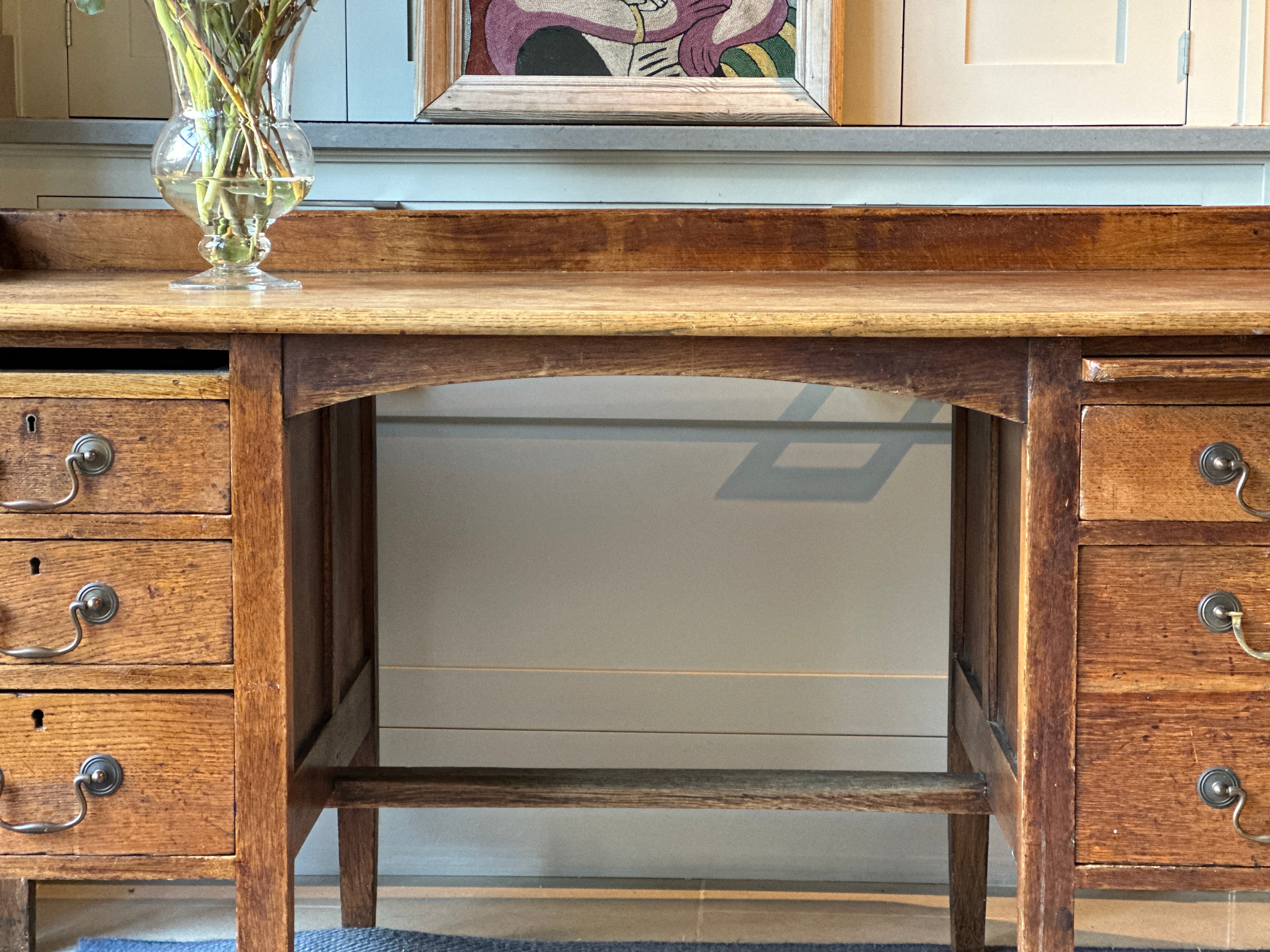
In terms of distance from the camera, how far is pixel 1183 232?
1514 mm

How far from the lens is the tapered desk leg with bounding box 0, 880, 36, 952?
62.2 inches

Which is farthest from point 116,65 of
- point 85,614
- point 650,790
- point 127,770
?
point 650,790

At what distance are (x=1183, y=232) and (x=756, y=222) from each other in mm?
525

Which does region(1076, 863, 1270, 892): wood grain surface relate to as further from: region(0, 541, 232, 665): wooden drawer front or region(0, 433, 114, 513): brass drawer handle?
→ region(0, 433, 114, 513): brass drawer handle

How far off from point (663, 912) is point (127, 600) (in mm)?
963

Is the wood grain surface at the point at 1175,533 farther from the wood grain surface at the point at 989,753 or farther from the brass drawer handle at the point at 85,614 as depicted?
the brass drawer handle at the point at 85,614

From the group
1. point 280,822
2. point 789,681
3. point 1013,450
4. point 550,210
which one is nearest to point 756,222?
point 550,210

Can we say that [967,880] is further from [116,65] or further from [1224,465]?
[116,65]

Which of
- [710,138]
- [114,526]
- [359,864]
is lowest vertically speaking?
[359,864]

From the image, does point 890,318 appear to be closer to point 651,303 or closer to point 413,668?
point 651,303

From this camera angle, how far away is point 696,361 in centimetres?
102

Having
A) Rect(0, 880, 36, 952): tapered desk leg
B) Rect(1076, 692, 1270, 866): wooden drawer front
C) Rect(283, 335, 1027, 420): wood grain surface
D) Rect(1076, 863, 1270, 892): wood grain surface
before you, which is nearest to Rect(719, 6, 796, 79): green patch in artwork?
Rect(283, 335, 1027, 420): wood grain surface

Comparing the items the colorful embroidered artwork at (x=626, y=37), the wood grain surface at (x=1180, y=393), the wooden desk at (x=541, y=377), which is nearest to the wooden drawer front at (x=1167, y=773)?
the wooden desk at (x=541, y=377)

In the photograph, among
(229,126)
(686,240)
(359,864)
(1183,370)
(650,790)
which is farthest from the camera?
(359,864)
